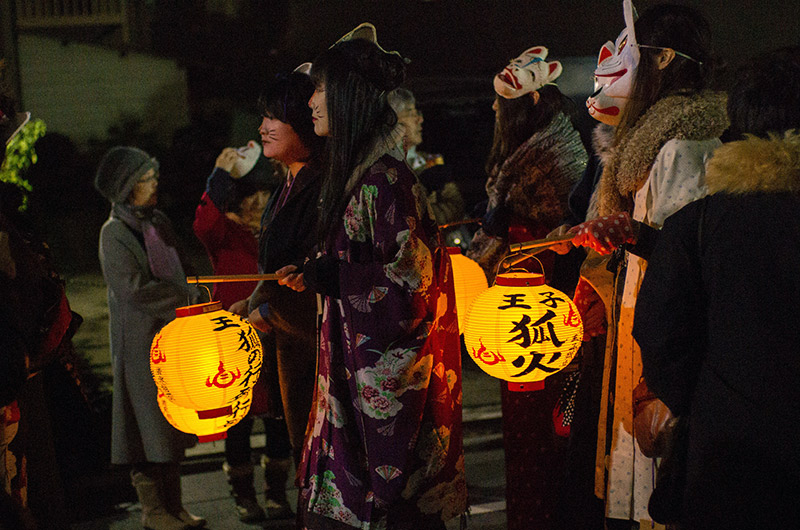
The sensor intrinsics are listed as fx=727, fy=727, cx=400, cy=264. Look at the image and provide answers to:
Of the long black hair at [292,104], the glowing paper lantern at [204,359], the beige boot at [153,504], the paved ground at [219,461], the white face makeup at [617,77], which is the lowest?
the paved ground at [219,461]

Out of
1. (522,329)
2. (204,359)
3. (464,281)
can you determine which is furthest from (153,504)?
(522,329)

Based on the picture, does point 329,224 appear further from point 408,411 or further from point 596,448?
point 596,448

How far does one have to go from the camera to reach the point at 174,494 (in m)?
4.01

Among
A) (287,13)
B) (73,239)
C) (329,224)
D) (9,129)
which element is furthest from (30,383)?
(287,13)

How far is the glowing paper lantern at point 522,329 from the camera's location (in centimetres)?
260

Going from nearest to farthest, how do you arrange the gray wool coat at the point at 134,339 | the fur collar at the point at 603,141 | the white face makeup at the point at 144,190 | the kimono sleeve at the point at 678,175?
the kimono sleeve at the point at 678,175, the fur collar at the point at 603,141, the gray wool coat at the point at 134,339, the white face makeup at the point at 144,190

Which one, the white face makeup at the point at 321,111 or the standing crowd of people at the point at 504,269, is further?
the white face makeup at the point at 321,111

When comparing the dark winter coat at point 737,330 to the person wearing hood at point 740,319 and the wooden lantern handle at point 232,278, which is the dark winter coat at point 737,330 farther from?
the wooden lantern handle at point 232,278

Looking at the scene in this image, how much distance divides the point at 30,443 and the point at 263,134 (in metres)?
1.55

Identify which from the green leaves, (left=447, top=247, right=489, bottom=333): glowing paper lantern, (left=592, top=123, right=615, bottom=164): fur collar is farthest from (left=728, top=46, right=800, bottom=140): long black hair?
the green leaves

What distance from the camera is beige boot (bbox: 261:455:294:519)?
4086 millimetres

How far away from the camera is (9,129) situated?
8.64 ft

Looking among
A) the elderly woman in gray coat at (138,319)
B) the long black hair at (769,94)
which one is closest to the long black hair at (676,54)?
the long black hair at (769,94)

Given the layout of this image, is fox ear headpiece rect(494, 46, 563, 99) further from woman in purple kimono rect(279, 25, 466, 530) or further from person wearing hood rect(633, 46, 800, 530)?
person wearing hood rect(633, 46, 800, 530)
